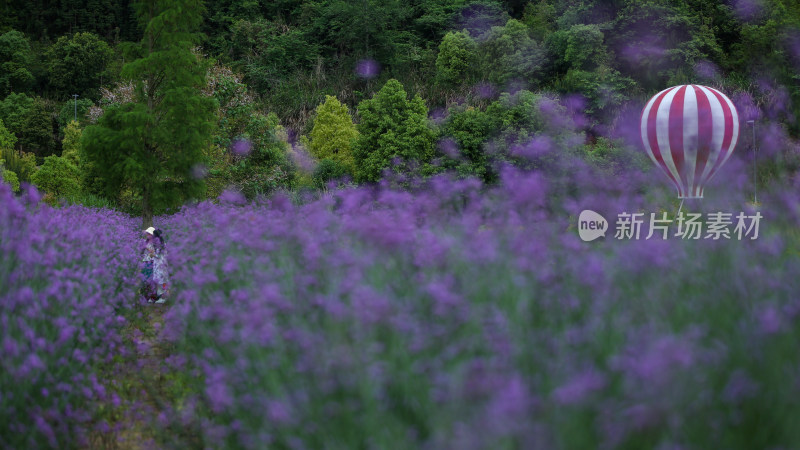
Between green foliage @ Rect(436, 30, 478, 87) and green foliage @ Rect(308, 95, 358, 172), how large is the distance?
30.8ft

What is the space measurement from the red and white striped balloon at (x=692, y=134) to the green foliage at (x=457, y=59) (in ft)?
90.4

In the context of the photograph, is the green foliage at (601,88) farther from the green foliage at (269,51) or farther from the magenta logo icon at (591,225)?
the magenta logo icon at (591,225)

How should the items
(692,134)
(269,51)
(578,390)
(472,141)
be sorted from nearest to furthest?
(578,390), (692,134), (472,141), (269,51)

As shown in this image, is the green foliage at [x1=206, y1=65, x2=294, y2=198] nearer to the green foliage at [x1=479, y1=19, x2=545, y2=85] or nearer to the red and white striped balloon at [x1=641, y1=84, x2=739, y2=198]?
the red and white striped balloon at [x1=641, y1=84, x2=739, y2=198]

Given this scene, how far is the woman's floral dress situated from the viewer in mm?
9094

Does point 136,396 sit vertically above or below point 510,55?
below

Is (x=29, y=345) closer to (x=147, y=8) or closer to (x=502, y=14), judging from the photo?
(x=147, y=8)

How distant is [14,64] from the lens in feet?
168

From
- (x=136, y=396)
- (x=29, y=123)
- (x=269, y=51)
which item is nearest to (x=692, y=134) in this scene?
(x=136, y=396)

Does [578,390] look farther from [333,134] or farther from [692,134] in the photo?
[333,134]

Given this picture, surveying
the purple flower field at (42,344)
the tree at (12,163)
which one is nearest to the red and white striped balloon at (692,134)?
the purple flower field at (42,344)

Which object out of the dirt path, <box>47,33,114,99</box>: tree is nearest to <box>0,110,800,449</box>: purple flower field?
the dirt path

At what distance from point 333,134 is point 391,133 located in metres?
7.89

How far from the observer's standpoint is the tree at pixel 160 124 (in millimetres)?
14562
